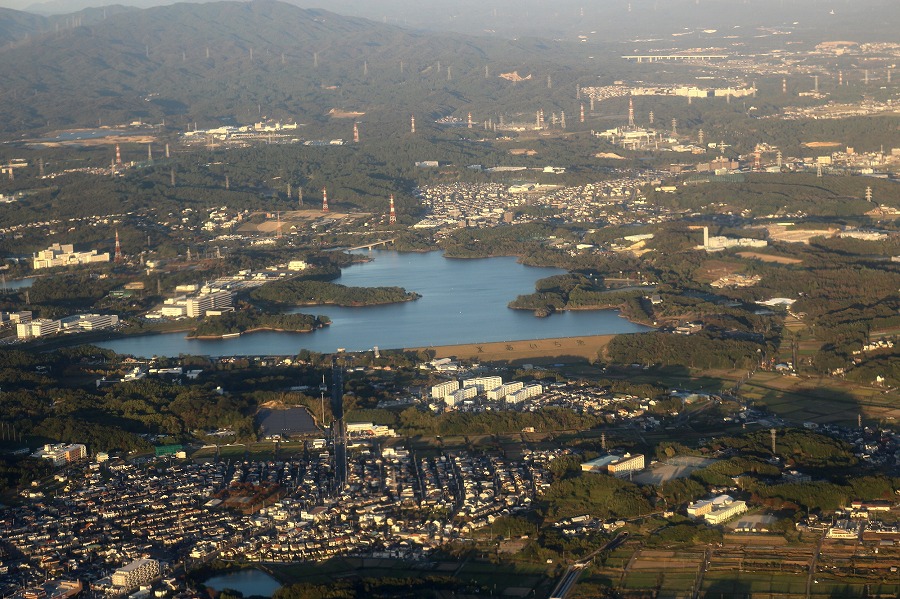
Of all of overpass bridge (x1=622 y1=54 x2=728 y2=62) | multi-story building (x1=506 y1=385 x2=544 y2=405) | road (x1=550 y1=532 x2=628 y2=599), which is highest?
overpass bridge (x1=622 y1=54 x2=728 y2=62)

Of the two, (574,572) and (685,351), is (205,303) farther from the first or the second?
(574,572)

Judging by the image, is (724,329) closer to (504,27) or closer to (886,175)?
(886,175)

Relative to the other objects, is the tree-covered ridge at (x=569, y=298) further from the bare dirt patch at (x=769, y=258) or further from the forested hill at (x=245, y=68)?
the forested hill at (x=245, y=68)

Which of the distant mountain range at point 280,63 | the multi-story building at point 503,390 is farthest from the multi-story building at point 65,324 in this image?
the distant mountain range at point 280,63

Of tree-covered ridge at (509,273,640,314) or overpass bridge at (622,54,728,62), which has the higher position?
overpass bridge at (622,54,728,62)

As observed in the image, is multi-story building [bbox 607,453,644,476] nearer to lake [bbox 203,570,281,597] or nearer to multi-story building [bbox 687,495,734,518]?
multi-story building [bbox 687,495,734,518]

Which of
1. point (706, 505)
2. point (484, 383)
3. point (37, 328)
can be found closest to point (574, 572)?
point (706, 505)

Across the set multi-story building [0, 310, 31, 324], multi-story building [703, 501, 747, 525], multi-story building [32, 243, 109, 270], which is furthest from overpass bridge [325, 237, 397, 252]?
multi-story building [703, 501, 747, 525]
